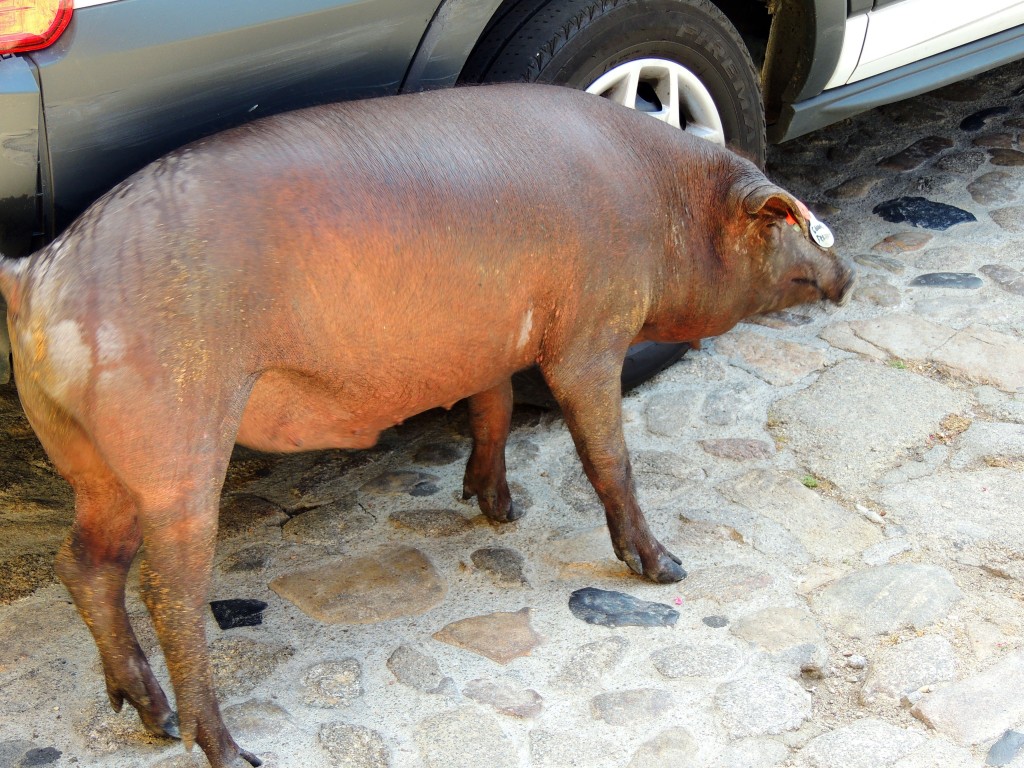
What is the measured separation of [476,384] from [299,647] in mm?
852

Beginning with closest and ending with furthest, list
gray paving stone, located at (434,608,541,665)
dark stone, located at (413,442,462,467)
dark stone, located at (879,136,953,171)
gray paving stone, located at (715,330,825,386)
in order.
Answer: gray paving stone, located at (434,608,541,665)
dark stone, located at (413,442,462,467)
gray paving stone, located at (715,330,825,386)
dark stone, located at (879,136,953,171)

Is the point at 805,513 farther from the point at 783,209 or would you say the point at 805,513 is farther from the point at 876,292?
the point at 876,292

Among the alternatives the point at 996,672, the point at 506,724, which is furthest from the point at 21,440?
the point at 996,672

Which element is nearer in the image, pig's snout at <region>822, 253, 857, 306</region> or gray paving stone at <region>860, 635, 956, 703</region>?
gray paving stone at <region>860, 635, 956, 703</region>

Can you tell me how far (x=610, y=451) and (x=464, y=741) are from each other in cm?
94

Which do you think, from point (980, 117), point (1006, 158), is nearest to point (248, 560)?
point (1006, 158)

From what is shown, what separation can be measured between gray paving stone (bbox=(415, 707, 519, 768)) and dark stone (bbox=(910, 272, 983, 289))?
2937mm

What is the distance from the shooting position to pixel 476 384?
321cm

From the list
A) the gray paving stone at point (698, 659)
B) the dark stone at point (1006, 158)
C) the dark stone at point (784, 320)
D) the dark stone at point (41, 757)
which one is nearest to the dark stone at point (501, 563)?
the gray paving stone at point (698, 659)

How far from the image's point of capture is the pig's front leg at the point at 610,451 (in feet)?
10.9

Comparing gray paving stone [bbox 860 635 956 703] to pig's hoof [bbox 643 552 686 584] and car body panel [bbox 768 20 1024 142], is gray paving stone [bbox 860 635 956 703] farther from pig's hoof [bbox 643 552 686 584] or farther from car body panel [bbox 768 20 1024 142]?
car body panel [bbox 768 20 1024 142]

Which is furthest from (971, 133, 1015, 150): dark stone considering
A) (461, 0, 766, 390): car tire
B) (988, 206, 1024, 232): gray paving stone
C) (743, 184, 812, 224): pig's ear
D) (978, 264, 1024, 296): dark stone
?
(743, 184, 812, 224): pig's ear

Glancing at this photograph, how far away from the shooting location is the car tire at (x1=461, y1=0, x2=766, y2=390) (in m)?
3.68

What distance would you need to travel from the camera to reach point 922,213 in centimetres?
548
